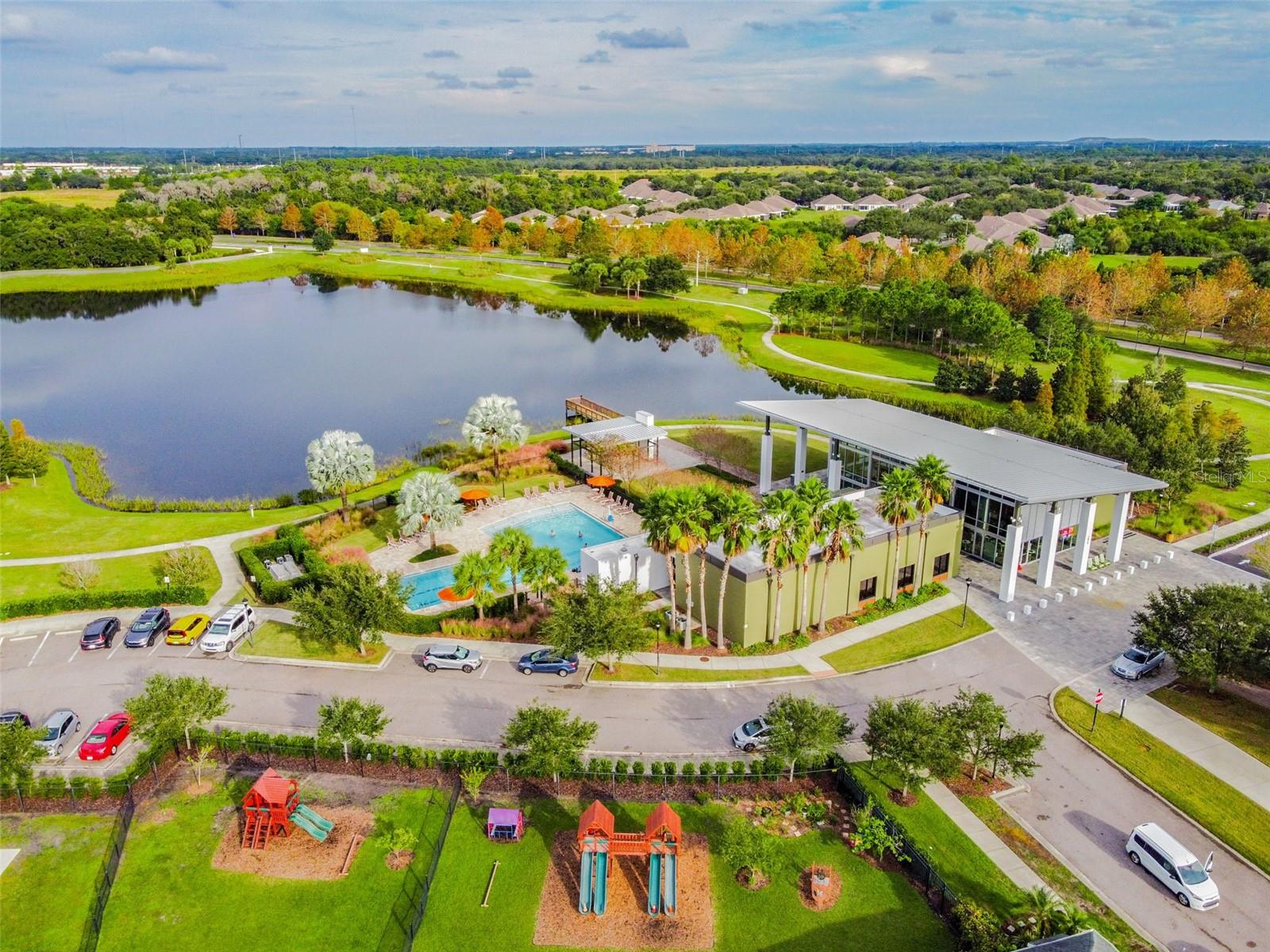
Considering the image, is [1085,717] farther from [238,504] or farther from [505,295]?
[505,295]

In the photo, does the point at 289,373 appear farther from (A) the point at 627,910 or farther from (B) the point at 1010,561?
(A) the point at 627,910

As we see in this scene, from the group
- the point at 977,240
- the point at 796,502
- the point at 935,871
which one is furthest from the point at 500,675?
the point at 977,240

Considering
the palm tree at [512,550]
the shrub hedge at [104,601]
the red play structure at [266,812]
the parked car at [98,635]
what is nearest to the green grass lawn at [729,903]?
the red play structure at [266,812]

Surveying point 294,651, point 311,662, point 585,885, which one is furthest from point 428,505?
point 585,885

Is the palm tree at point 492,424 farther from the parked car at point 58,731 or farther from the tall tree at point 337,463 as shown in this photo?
the parked car at point 58,731

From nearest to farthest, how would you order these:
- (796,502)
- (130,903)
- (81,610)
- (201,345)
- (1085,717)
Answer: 1. (130,903)
2. (1085,717)
3. (796,502)
4. (81,610)
5. (201,345)

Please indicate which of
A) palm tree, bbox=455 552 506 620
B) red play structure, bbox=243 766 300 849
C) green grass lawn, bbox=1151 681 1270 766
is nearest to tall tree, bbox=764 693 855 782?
palm tree, bbox=455 552 506 620

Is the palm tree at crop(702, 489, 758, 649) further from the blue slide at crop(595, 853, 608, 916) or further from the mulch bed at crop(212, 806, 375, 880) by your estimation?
the mulch bed at crop(212, 806, 375, 880)
